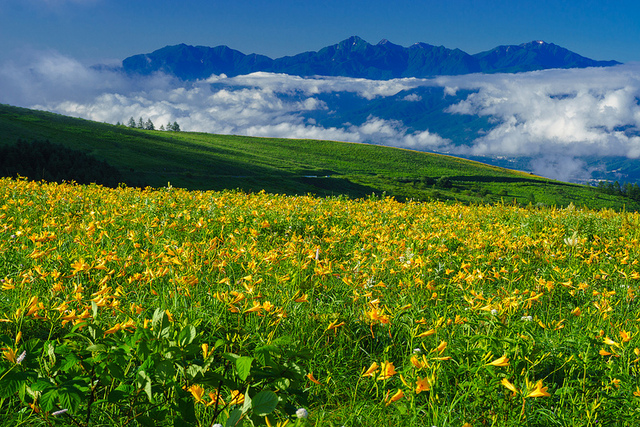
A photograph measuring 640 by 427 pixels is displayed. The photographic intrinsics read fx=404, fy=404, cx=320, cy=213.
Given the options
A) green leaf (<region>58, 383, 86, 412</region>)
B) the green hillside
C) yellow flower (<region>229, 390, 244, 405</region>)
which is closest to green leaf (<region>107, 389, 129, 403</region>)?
green leaf (<region>58, 383, 86, 412</region>)

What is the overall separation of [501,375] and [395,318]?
107 cm

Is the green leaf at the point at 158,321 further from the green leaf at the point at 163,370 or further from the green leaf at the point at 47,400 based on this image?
the green leaf at the point at 47,400

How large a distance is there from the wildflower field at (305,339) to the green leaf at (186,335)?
0.05 feet

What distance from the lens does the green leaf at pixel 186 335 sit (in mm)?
2214

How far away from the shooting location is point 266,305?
2732mm

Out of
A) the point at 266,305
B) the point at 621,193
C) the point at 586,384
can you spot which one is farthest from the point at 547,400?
the point at 621,193

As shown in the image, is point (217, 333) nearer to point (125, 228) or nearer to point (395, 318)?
point (395, 318)

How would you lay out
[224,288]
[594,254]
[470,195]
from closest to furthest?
[224,288] → [594,254] → [470,195]

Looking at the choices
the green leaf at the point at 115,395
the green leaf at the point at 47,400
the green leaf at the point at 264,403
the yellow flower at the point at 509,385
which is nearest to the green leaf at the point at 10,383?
the green leaf at the point at 47,400

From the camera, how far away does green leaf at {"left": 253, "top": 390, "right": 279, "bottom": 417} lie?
1.72 metres

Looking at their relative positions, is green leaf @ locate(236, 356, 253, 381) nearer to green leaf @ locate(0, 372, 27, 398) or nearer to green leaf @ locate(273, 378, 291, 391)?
green leaf @ locate(273, 378, 291, 391)

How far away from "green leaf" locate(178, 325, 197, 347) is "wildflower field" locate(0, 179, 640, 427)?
14 mm

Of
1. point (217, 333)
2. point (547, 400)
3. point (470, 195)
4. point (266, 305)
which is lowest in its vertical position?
point (470, 195)

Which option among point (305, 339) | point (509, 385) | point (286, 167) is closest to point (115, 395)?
point (305, 339)
